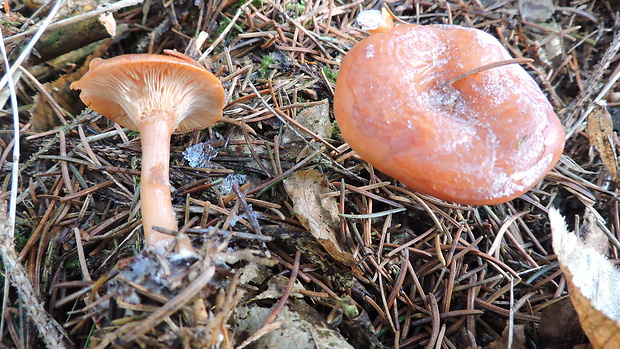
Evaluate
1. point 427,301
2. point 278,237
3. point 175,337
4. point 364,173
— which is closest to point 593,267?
point 427,301

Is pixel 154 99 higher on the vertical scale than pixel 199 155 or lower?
higher

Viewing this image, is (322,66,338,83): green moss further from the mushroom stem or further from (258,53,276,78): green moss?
the mushroom stem

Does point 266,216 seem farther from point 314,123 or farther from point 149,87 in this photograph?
point 149,87

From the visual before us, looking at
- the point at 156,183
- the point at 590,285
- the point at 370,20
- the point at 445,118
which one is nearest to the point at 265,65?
the point at 370,20

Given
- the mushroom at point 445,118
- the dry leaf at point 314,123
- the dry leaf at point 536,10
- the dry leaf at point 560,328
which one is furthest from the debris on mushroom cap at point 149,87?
the dry leaf at point 536,10

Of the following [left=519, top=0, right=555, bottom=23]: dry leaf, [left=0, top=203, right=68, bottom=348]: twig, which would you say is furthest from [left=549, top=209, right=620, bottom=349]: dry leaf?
[left=519, top=0, right=555, bottom=23]: dry leaf

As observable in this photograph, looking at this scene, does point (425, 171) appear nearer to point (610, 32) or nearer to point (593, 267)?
point (593, 267)

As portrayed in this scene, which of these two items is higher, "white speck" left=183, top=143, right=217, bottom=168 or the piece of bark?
the piece of bark
